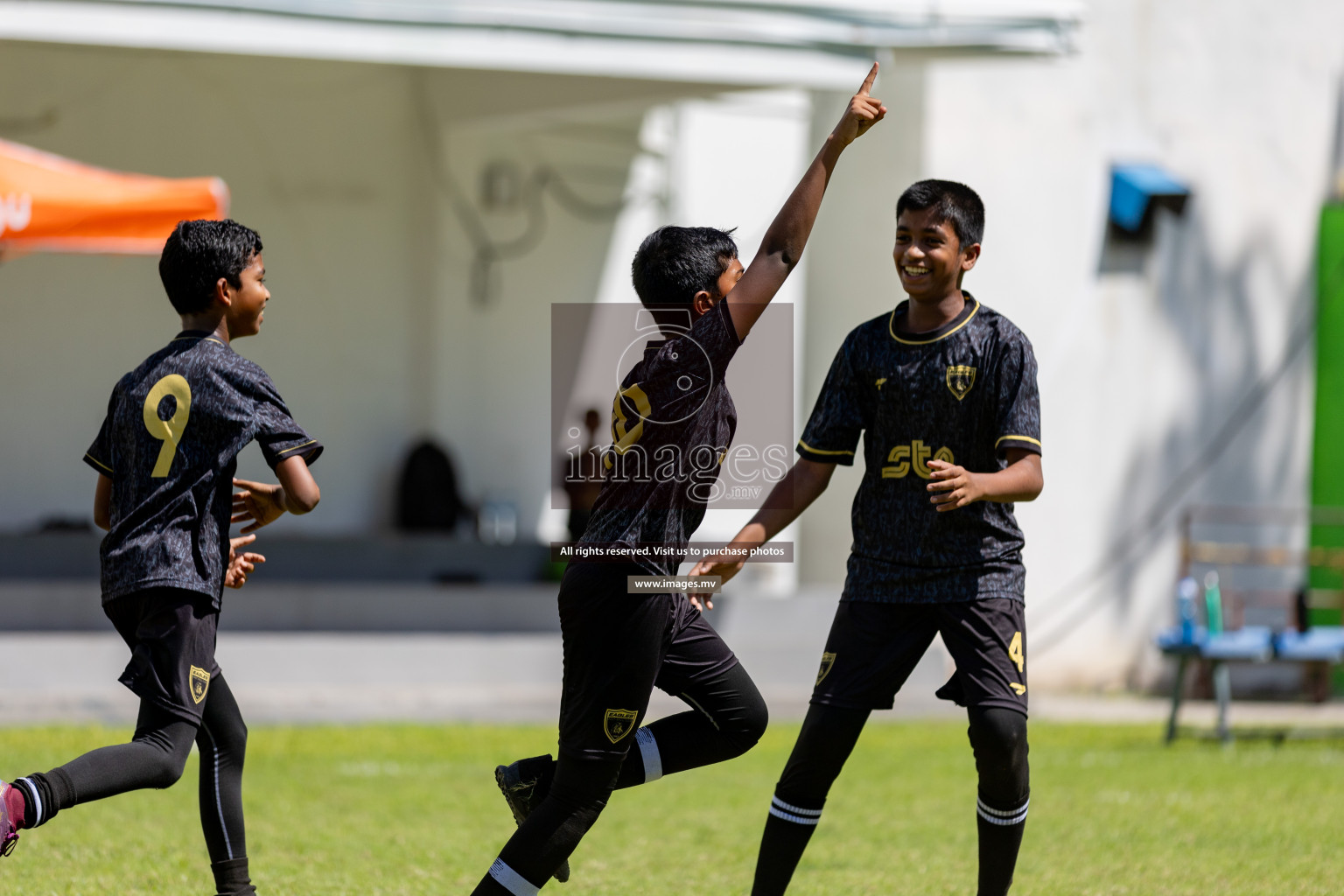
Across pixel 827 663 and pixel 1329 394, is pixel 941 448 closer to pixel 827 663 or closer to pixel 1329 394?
pixel 827 663

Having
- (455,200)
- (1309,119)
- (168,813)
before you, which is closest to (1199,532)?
(1309,119)

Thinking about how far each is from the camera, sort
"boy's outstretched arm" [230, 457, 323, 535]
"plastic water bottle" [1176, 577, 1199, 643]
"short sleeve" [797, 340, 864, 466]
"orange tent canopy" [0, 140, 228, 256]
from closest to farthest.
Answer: "boy's outstretched arm" [230, 457, 323, 535] < "short sleeve" [797, 340, 864, 466] < "orange tent canopy" [0, 140, 228, 256] < "plastic water bottle" [1176, 577, 1199, 643]

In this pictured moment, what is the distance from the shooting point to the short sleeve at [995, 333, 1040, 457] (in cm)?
401

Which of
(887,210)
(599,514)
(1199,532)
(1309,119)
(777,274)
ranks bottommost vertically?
(1199,532)

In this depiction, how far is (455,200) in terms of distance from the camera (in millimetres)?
13148

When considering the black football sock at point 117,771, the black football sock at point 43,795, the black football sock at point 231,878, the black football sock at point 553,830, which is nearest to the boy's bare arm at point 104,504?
the black football sock at point 117,771

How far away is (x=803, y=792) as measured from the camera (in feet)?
13.3

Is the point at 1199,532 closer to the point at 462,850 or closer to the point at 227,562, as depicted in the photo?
the point at 462,850

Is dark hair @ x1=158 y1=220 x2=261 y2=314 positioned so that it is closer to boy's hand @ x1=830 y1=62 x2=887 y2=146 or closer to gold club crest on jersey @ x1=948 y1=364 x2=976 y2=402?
boy's hand @ x1=830 y1=62 x2=887 y2=146

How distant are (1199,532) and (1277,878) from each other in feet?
27.4

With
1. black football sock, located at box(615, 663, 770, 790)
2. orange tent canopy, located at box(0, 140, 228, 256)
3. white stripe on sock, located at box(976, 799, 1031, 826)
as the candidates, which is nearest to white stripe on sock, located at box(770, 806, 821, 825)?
black football sock, located at box(615, 663, 770, 790)

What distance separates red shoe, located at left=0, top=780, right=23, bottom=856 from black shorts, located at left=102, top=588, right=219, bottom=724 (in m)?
0.34

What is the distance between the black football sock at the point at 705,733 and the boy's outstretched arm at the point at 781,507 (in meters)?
0.22

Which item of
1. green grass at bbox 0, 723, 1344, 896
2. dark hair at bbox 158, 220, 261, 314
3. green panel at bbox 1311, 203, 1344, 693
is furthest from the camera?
green panel at bbox 1311, 203, 1344, 693
